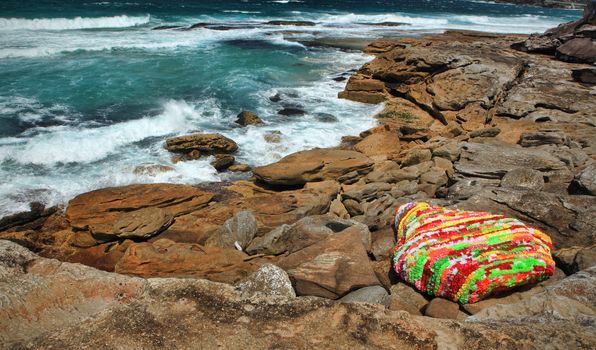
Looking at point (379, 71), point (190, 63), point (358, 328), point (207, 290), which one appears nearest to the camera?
point (358, 328)

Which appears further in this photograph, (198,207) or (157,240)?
(198,207)

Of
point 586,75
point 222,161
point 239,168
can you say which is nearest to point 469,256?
point 239,168

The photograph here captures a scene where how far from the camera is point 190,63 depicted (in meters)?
21.9

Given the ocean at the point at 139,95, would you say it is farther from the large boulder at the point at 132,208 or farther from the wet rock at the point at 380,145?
the wet rock at the point at 380,145

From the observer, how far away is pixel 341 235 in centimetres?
568

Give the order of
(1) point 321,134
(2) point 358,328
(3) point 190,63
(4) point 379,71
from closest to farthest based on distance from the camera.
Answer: (2) point 358,328, (1) point 321,134, (4) point 379,71, (3) point 190,63

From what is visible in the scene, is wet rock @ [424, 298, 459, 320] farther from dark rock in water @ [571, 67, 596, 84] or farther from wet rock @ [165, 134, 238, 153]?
dark rock in water @ [571, 67, 596, 84]

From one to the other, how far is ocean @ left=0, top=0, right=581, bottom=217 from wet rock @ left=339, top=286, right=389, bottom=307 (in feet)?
21.4

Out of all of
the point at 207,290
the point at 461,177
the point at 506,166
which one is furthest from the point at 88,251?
the point at 506,166

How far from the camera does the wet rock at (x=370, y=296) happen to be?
433 cm

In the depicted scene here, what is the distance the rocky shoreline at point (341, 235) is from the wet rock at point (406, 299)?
0.02 m

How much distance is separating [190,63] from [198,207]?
15517 mm

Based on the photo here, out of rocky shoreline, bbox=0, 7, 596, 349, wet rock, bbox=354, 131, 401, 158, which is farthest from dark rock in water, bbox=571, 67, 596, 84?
wet rock, bbox=354, 131, 401, 158

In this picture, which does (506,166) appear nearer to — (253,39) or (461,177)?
(461,177)
